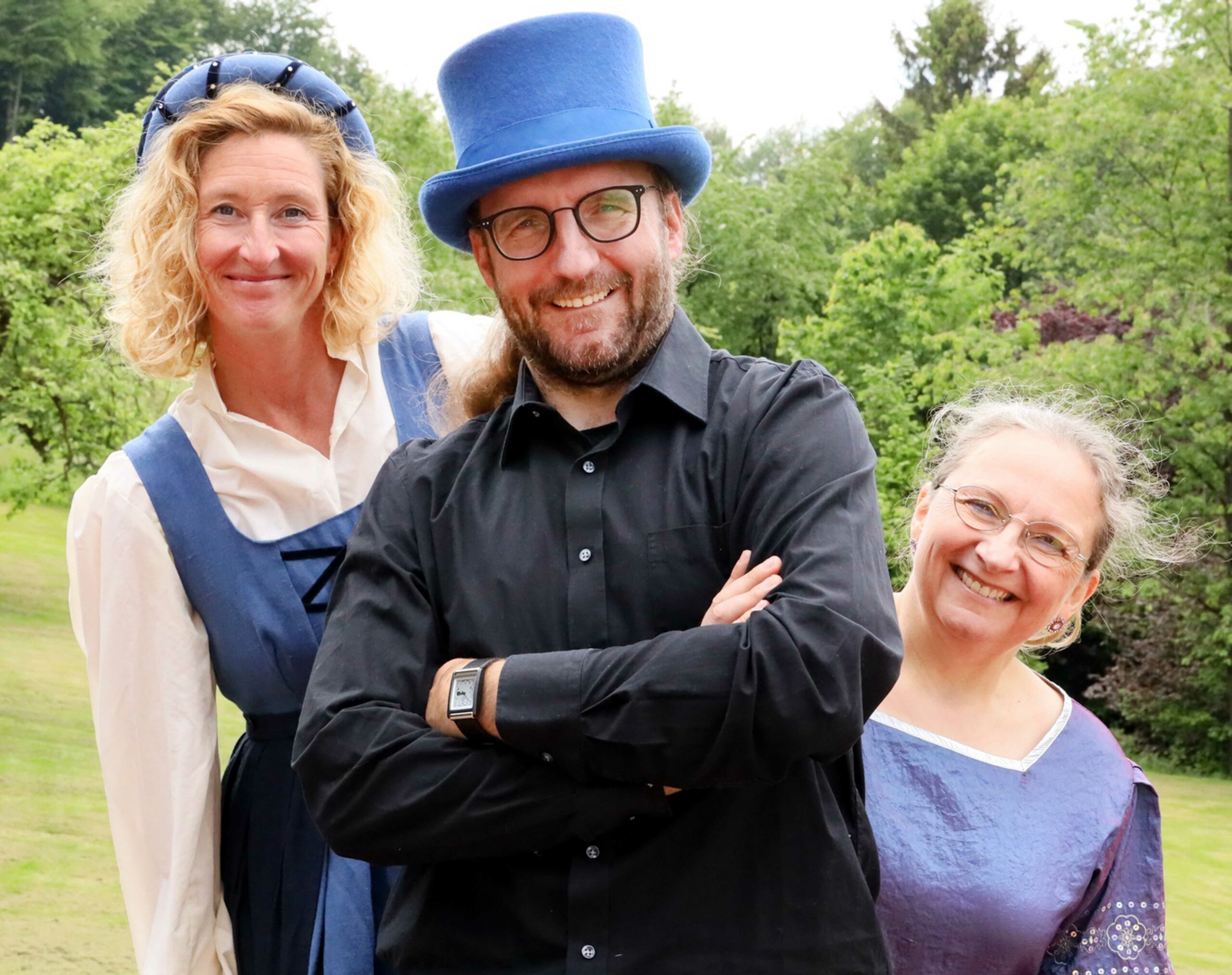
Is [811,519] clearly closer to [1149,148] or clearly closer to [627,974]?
[627,974]

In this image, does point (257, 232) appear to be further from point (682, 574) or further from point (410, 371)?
point (682, 574)

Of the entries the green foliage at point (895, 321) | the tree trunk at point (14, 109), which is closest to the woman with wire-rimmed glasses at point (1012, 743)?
the green foliage at point (895, 321)

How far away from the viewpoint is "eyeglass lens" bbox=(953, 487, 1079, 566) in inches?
111

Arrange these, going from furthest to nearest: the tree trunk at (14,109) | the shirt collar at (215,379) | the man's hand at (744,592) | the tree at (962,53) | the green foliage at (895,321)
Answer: the tree trunk at (14,109), the tree at (962,53), the green foliage at (895,321), the shirt collar at (215,379), the man's hand at (744,592)

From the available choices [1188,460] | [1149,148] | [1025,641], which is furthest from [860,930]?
[1149,148]

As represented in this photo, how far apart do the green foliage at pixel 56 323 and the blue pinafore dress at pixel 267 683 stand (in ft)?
38.9

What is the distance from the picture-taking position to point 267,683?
2.78 meters

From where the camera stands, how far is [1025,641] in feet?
9.84

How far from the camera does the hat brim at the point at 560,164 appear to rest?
2248mm

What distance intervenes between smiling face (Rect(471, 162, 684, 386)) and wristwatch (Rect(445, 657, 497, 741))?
1.73 feet

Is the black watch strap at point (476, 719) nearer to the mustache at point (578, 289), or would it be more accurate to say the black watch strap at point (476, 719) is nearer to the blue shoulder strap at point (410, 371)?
the mustache at point (578, 289)

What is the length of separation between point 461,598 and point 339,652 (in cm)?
21

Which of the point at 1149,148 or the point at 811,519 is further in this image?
the point at 1149,148

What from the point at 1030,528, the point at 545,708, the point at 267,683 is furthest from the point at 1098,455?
the point at 267,683
